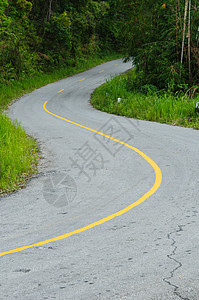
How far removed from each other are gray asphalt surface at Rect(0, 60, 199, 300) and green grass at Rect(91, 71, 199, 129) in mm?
3173

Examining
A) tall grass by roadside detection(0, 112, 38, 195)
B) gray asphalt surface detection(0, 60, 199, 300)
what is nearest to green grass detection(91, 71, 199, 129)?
gray asphalt surface detection(0, 60, 199, 300)

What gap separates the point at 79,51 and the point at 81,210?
39840 mm

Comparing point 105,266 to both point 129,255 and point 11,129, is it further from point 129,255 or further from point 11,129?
point 11,129

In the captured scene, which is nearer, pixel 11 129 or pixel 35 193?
pixel 35 193

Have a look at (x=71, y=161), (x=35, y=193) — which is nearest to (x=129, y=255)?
(x=35, y=193)

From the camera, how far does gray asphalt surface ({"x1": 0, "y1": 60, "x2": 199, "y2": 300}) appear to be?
3.94 meters

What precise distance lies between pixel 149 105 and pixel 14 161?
9.68 metres

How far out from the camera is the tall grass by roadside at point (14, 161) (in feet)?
26.2

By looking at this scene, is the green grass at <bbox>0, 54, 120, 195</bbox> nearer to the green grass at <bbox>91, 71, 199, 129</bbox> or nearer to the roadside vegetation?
the roadside vegetation

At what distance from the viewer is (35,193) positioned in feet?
24.1

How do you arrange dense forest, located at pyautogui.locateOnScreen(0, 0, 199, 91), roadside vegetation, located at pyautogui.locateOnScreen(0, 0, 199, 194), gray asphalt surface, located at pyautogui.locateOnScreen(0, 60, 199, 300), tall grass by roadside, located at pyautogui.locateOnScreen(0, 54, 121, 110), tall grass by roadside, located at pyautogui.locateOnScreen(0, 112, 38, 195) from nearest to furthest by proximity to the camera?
1. gray asphalt surface, located at pyautogui.locateOnScreen(0, 60, 199, 300)
2. tall grass by roadside, located at pyautogui.locateOnScreen(0, 112, 38, 195)
3. roadside vegetation, located at pyautogui.locateOnScreen(0, 0, 199, 194)
4. dense forest, located at pyautogui.locateOnScreen(0, 0, 199, 91)
5. tall grass by roadside, located at pyautogui.locateOnScreen(0, 54, 121, 110)

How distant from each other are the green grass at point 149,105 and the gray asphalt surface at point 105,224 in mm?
3173

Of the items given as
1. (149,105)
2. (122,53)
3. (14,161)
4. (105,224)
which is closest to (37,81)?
(122,53)

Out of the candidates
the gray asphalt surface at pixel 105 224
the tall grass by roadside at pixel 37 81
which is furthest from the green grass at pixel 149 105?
the tall grass by roadside at pixel 37 81
